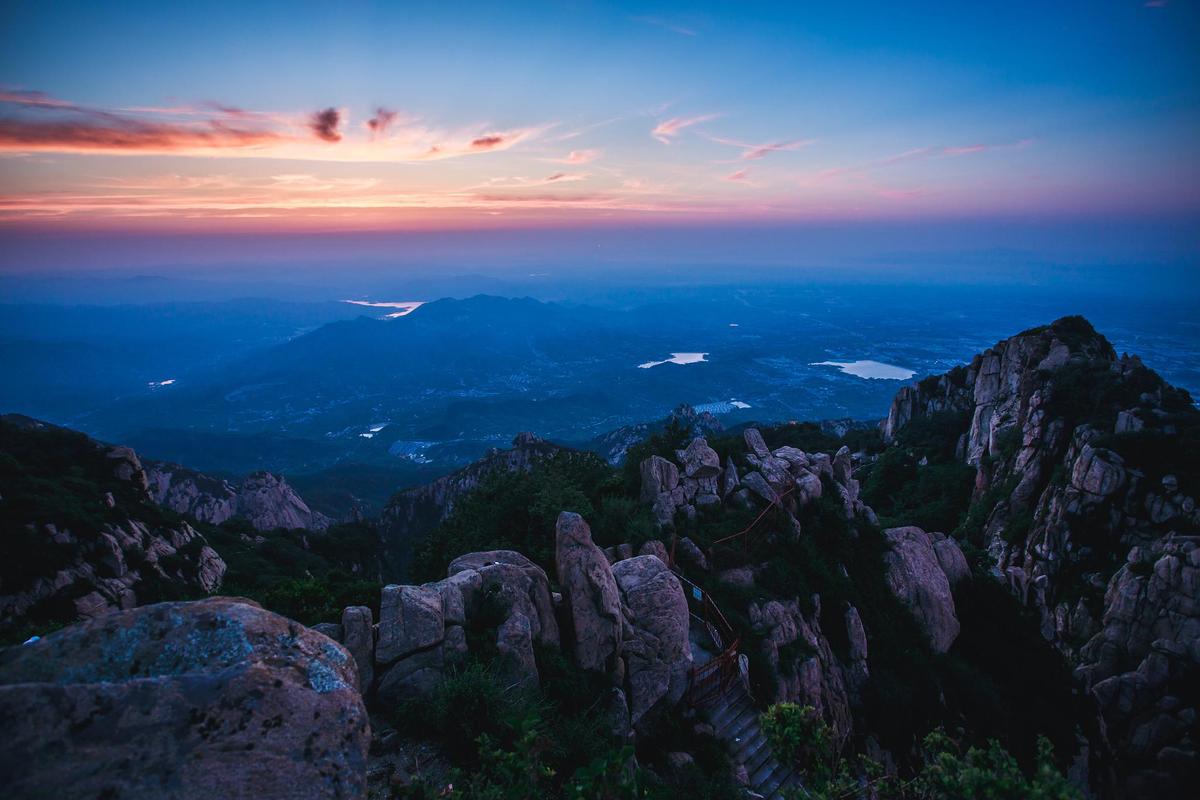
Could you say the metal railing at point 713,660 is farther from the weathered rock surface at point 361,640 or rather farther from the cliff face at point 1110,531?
the cliff face at point 1110,531

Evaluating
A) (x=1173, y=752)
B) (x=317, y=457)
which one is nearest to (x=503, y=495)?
(x=1173, y=752)

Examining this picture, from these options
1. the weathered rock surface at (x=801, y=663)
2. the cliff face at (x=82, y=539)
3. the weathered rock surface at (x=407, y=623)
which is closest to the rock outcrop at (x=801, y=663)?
the weathered rock surface at (x=801, y=663)

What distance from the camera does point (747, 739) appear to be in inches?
549

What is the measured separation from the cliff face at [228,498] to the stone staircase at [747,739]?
73.7 meters

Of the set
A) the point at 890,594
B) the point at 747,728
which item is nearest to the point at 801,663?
the point at 747,728

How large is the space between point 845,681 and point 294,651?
1841 cm

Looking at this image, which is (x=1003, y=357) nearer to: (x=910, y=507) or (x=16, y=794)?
(x=910, y=507)

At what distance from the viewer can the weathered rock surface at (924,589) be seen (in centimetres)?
2230

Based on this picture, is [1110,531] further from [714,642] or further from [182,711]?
[182,711]

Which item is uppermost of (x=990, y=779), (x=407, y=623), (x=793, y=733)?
(x=990, y=779)

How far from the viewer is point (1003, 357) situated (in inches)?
1986

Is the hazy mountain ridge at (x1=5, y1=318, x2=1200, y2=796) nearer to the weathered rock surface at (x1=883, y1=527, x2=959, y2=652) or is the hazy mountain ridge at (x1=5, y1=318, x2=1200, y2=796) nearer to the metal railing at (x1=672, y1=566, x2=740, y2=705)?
the weathered rock surface at (x1=883, y1=527, x2=959, y2=652)

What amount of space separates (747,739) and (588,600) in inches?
217

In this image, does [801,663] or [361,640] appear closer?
[361,640]
